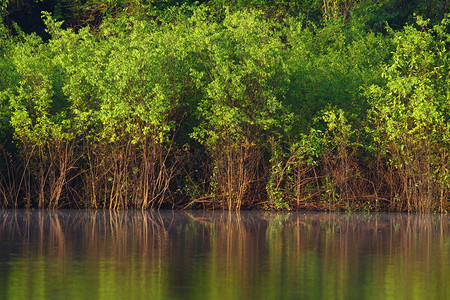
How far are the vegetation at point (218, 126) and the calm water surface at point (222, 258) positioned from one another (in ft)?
9.37

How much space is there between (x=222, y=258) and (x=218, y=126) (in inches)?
410

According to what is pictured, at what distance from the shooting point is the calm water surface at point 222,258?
29.7ft

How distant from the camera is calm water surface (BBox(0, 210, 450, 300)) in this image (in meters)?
9.05

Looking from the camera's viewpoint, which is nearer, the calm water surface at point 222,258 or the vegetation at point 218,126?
the calm water surface at point 222,258

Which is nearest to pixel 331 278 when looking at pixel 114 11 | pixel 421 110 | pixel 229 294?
pixel 229 294

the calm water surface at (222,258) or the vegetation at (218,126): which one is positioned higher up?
the vegetation at (218,126)

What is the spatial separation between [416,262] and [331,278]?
211cm

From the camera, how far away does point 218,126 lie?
22.0 metres

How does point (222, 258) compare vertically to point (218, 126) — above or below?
below

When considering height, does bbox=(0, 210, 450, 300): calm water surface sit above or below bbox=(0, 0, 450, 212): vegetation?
below

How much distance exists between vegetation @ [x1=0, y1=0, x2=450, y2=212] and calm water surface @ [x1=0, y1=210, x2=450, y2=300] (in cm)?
285

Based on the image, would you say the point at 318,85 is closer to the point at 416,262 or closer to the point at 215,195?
the point at 215,195

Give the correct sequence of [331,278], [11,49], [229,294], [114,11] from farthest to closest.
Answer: [114,11] → [11,49] → [331,278] → [229,294]

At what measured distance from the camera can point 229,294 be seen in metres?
8.74
